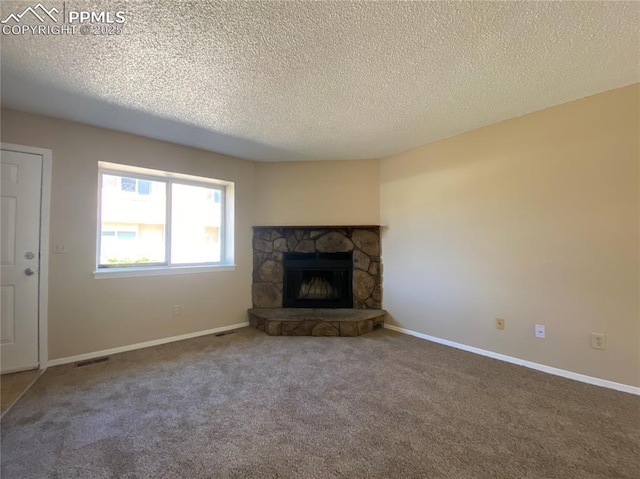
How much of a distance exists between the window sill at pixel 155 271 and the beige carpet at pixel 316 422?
87 centimetres

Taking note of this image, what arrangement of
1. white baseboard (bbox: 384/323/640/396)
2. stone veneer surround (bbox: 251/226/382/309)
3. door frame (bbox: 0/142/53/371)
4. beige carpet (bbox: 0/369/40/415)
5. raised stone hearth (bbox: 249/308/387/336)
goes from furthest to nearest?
→ stone veneer surround (bbox: 251/226/382/309) < raised stone hearth (bbox: 249/308/387/336) < door frame (bbox: 0/142/53/371) < white baseboard (bbox: 384/323/640/396) < beige carpet (bbox: 0/369/40/415)

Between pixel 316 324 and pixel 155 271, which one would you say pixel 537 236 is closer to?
pixel 316 324

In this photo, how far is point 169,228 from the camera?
3463 millimetres

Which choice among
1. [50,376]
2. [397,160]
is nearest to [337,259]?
[397,160]

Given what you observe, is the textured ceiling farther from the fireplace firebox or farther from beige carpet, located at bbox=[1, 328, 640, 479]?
beige carpet, located at bbox=[1, 328, 640, 479]

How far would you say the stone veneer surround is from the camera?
3.95 metres

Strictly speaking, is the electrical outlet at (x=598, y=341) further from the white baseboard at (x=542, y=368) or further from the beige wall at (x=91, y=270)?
the beige wall at (x=91, y=270)

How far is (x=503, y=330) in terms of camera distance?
2758mm

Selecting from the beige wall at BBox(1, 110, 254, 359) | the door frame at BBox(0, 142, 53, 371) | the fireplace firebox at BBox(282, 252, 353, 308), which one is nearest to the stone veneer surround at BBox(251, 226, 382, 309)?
the fireplace firebox at BBox(282, 252, 353, 308)

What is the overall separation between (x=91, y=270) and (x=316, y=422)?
2.62 metres

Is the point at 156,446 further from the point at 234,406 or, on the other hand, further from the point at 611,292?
the point at 611,292

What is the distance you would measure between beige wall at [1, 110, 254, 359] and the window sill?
0.17ft

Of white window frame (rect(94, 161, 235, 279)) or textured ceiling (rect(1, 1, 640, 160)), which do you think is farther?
white window frame (rect(94, 161, 235, 279))

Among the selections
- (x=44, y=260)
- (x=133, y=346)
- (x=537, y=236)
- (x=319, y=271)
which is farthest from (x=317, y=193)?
(x=44, y=260)
